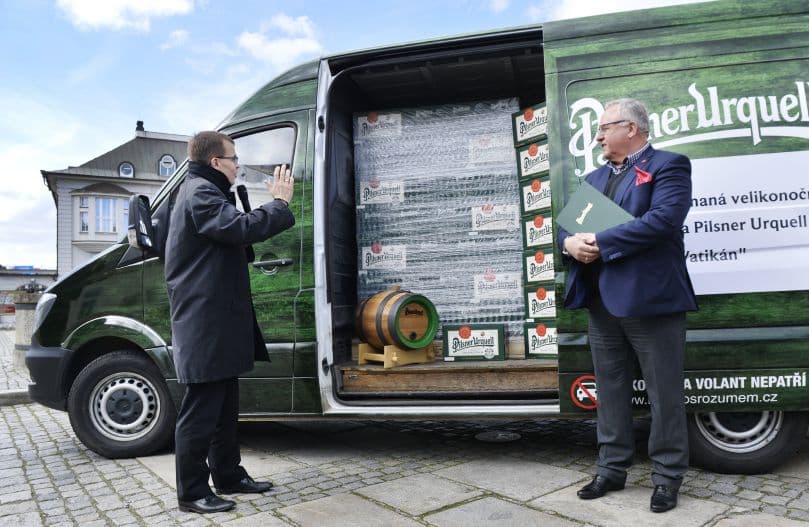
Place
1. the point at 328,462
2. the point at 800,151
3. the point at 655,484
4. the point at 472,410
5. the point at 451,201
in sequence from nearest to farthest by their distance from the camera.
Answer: the point at 655,484, the point at 800,151, the point at 472,410, the point at 328,462, the point at 451,201

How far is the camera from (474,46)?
4.21 metres

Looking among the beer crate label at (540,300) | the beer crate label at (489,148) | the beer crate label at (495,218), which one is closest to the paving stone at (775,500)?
the beer crate label at (540,300)

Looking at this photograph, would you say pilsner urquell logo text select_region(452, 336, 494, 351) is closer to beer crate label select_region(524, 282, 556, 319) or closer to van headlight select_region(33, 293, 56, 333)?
beer crate label select_region(524, 282, 556, 319)

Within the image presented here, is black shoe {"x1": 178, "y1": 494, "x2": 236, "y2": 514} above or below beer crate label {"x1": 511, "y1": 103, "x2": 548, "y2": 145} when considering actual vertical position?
below

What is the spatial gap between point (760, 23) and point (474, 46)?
1.66m

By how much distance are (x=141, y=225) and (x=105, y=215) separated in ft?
151

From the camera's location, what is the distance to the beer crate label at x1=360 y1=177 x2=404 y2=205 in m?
5.28

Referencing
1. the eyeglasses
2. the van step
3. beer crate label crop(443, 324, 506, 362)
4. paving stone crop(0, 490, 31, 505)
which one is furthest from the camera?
beer crate label crop(443, 324, 506, 362)

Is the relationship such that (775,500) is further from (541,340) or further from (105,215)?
(105,215)

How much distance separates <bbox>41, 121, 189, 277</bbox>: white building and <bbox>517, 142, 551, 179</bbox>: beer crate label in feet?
145

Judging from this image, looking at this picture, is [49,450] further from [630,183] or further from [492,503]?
[630,183]

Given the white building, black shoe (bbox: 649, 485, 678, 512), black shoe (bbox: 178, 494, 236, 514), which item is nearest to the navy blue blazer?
black shoe (bbox: 649, 485, 678, 512)

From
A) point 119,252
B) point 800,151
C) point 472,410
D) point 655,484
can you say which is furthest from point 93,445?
point 800,151

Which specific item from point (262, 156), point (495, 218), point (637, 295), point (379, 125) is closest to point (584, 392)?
point (637, 295)
